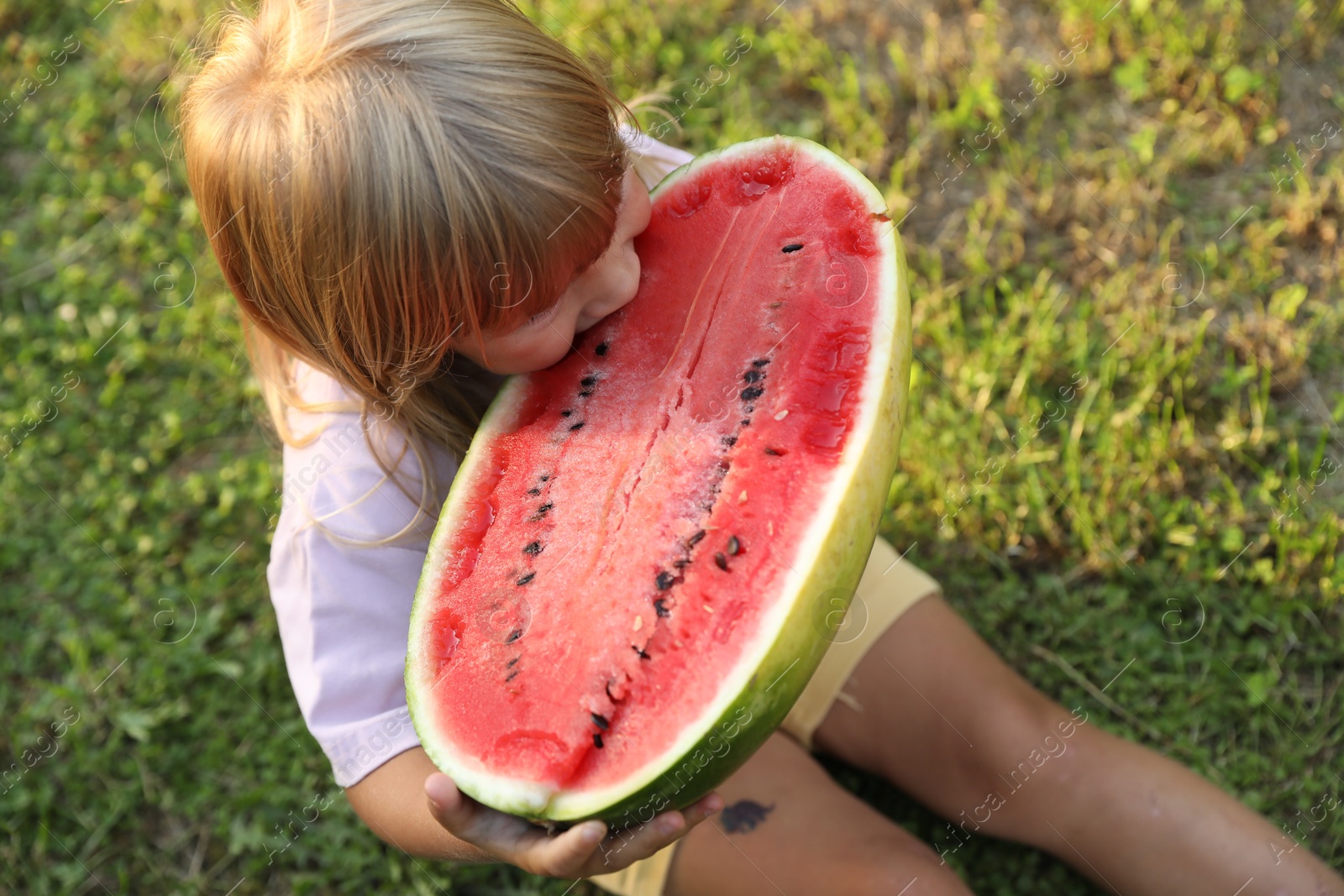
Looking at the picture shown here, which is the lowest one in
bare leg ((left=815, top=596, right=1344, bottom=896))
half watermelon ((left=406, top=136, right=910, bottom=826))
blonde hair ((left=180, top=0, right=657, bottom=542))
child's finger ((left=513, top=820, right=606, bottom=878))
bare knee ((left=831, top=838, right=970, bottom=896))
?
bare leg ((left=815, top=596, right=1344, bottom=896))

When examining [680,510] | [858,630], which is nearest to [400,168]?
[680,510]

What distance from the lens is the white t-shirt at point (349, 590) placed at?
172 centimetres

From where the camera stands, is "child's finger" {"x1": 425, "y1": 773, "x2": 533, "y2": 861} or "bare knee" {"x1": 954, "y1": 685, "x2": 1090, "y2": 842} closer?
"child's finger" {"x1": 425, "y1": 773, "x2": 533, "y2": 861}

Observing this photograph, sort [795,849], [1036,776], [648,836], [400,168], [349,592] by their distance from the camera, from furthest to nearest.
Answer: [1036,776], [795,849], [349,592], [648,836], [400,168]

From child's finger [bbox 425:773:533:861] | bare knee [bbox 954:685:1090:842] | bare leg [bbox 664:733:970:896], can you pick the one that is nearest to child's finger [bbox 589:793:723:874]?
child's finger [bbox 425:773:533:861]

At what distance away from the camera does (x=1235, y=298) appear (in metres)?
2.68

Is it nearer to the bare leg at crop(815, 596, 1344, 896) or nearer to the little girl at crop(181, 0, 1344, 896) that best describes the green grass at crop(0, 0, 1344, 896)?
the bare leg at crop(815, 596, 1344, 896)

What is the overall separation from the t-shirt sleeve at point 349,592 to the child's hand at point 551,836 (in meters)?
0.27

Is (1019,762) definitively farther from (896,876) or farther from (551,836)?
(551,836)

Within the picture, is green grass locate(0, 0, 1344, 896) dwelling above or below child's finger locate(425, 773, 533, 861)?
below

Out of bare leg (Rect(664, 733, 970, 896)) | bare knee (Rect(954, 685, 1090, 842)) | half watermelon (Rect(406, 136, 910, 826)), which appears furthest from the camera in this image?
bare knee (Rect(954, 685, 1090, 842))

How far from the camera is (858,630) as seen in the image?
2.12 m

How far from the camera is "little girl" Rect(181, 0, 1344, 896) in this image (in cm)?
137

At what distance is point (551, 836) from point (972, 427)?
159cm
